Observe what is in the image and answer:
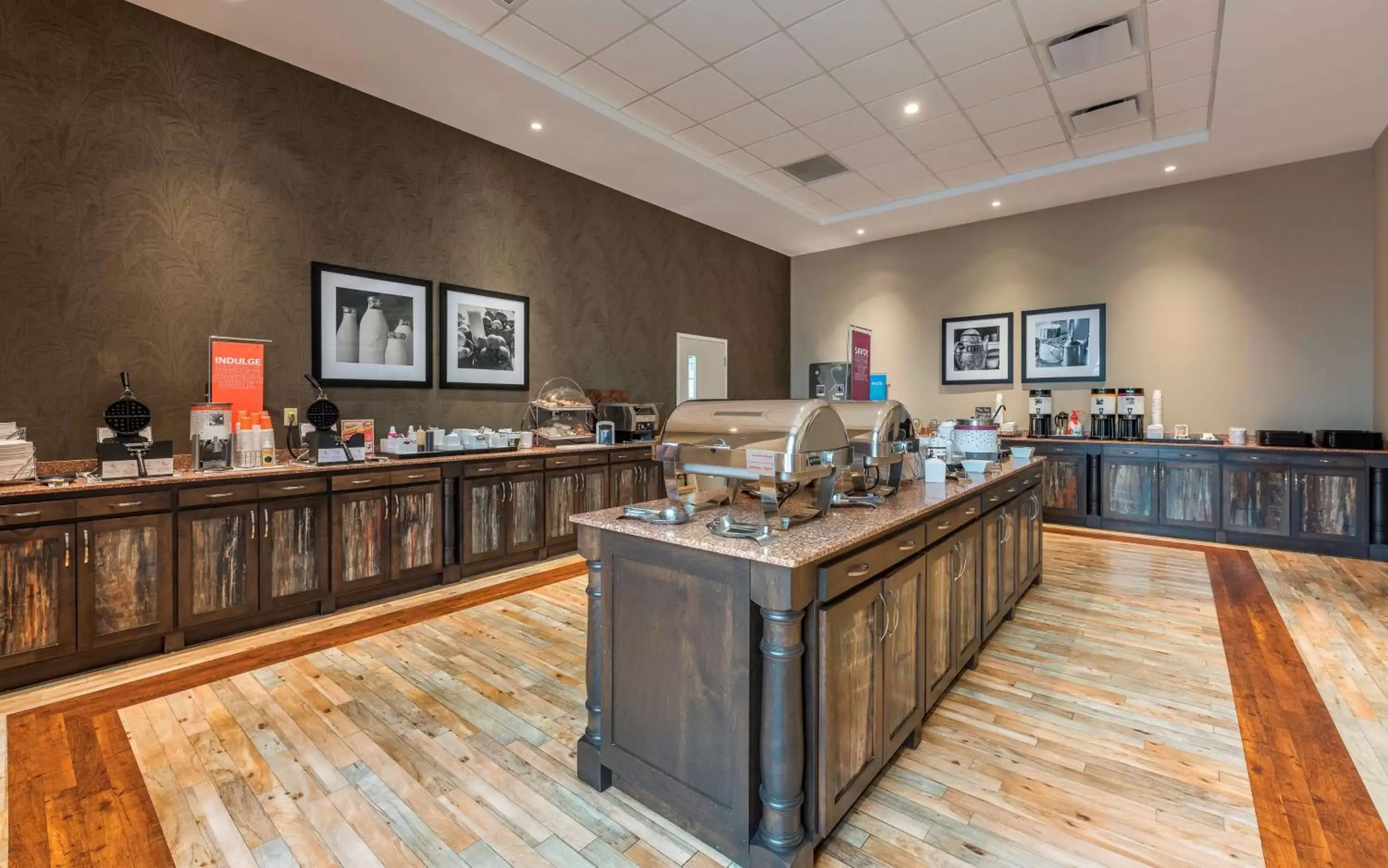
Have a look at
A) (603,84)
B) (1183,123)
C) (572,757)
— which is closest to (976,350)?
(1183,123)

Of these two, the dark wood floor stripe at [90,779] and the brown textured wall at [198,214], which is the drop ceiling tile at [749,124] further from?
the dark wood floor stripe at [90,779]

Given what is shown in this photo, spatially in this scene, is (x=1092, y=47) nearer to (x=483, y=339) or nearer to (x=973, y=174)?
(x=973, y=174)

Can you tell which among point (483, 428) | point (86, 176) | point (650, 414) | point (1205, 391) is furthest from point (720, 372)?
point (86, 176)

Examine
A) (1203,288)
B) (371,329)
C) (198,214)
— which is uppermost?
(1203,288)

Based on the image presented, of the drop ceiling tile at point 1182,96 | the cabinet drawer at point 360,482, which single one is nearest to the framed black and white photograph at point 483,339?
the cabinet drawer at point 360,482

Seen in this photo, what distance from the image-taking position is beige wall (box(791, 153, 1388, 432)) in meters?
5.75

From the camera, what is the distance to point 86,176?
3.43 meters

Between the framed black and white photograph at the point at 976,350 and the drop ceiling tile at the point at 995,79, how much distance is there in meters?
3.38

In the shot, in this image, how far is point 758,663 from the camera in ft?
5.76

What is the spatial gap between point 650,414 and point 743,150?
8.97 ft

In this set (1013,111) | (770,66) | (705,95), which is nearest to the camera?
(770,66)

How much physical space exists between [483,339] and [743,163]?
312 centimetres

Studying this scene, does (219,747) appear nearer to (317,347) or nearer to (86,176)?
(317,347)

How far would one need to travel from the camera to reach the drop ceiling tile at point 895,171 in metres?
6.09
